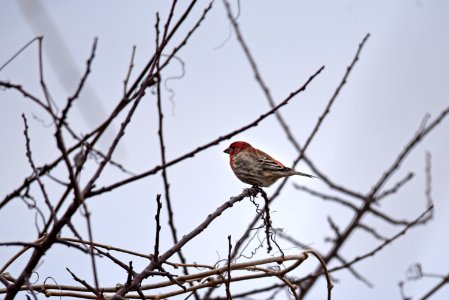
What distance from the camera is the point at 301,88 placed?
2.39 meters

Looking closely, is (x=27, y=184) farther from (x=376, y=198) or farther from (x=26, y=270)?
(x=376, y=198)

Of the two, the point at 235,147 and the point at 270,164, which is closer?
the point at 270,164

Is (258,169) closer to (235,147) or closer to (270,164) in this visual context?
(270,164)

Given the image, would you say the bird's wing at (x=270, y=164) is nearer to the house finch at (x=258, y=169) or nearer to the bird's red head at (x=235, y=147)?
the house finch at (x=258, y=169)

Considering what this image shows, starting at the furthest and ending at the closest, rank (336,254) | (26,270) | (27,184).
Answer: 1. (336,254)
2. (27,184)
3. (26,270)

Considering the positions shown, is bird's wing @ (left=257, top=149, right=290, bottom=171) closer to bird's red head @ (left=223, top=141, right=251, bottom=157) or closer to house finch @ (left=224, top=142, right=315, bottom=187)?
house finch @ (left=224, top=142, right=315, bottom=187)

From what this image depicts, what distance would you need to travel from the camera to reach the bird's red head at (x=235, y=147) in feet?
21.8

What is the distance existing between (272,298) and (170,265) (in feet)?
5.44

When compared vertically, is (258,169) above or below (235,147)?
below

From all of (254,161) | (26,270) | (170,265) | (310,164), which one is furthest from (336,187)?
(26,270)

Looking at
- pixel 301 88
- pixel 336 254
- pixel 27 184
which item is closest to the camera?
pixel 27 184

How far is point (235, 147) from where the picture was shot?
266 inches

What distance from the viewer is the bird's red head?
6.65 meters

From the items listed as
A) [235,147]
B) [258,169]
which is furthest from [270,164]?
[235,147]
